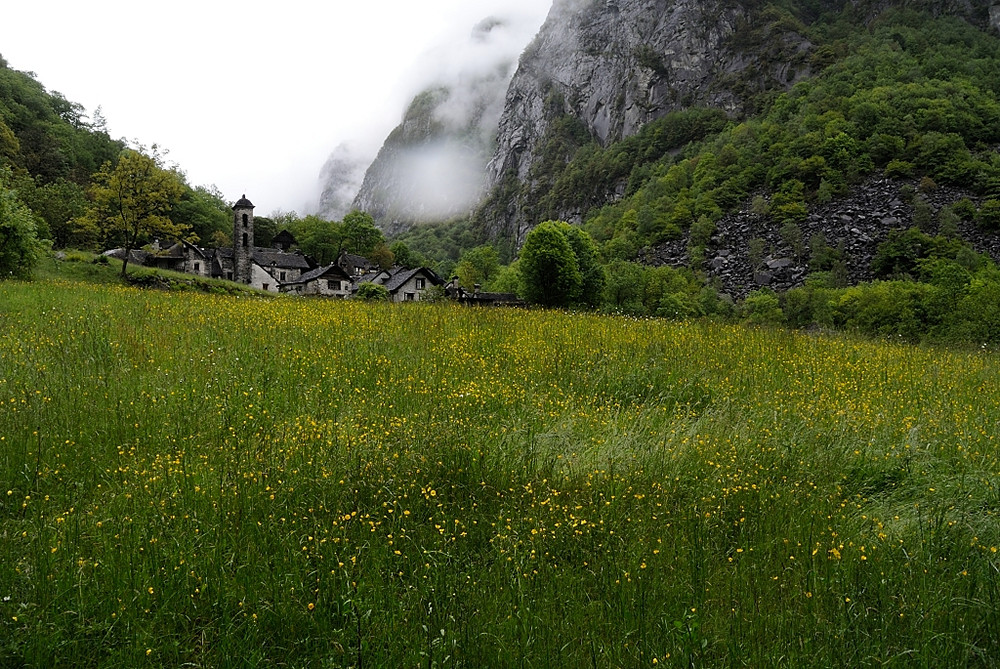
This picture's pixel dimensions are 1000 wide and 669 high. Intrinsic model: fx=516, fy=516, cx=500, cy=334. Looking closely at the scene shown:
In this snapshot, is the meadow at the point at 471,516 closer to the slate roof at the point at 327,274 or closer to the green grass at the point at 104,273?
the green grass at the point at 104,273

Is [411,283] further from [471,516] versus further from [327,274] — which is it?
[471,516]

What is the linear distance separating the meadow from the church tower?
207 ft

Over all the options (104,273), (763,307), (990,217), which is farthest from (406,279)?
(990,217)

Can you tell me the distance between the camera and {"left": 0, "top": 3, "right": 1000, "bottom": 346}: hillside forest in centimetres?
5281

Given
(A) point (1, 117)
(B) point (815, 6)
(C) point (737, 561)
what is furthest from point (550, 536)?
(B) point (815, 6)

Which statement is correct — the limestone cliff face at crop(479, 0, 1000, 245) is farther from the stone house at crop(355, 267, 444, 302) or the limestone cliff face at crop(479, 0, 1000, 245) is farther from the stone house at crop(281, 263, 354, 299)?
the stone house at crop(281, 263, 354, 299)

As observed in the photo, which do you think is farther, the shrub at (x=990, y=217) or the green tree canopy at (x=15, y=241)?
the shrub at (x=990, y=217)

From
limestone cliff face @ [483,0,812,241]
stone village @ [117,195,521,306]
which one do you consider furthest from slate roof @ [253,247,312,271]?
limestone cliff face @ [483,0,812,241]

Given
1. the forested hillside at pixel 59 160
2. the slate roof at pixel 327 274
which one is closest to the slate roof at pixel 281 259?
the slate roof at pixel 327 274

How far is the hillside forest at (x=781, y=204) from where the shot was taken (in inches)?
2079

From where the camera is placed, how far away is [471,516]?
152 inches

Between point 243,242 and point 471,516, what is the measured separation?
70.1 m

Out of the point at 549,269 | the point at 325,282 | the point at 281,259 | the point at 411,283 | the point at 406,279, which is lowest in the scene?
the point at 325,282

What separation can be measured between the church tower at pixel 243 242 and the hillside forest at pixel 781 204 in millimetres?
5129
